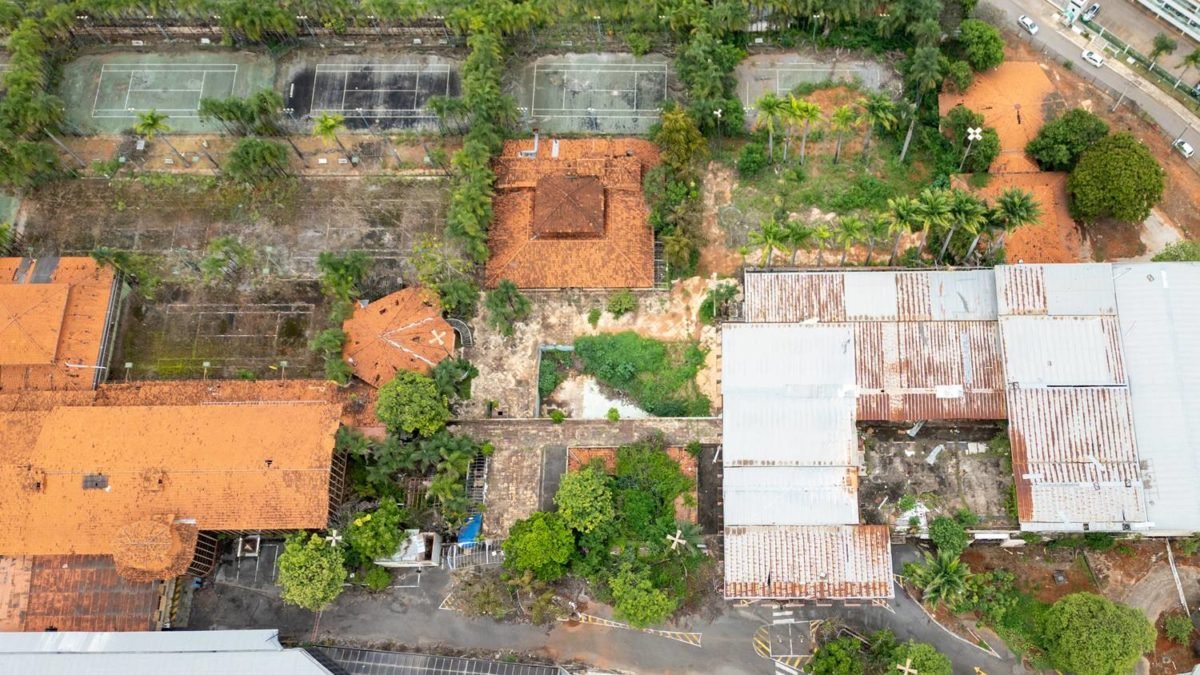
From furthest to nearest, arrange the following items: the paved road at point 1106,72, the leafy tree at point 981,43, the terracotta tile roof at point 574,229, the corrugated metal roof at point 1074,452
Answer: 1. the leafy tree at point 981,43
2. the paved road at point 1106,72
3. the terracotta tile roof at point 574,229
4. the corrugated metal roof at point 1074,452

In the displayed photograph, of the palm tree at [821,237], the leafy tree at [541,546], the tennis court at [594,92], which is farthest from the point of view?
the tennis court at [594,92]

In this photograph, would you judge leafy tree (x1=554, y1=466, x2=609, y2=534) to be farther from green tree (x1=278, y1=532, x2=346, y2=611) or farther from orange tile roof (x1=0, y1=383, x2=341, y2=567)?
orange tile roof (x1=0, y1=383, x2=341, y2=567)

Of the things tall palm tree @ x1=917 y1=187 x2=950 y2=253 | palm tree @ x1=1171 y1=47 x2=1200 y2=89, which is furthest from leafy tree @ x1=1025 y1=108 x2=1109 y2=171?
tall palm tree @ x1=917 y1=187 x2=950 y2=253

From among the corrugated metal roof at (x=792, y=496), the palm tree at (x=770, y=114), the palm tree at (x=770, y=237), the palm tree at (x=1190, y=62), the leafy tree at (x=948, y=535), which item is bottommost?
the leafy tree at (x=948, y=535)

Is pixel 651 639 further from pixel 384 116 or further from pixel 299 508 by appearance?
pixel 384 116

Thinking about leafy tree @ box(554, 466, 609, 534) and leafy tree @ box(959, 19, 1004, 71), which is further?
leafy tree @ box(959, 19, 1004, 71)

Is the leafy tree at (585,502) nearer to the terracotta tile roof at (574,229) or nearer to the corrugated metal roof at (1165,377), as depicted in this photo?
the terracotta tile roof at (574,229)

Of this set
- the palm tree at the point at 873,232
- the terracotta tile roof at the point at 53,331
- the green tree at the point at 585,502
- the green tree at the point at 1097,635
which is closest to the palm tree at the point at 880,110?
the palm tree at the point at 873,232
